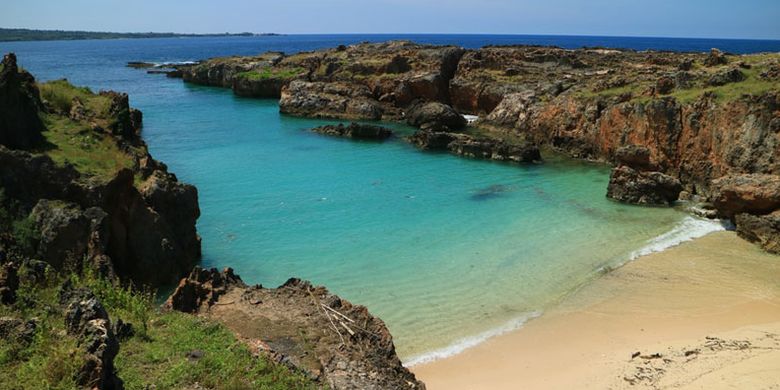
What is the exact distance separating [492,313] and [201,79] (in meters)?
77.5

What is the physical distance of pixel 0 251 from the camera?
1152 centimetres

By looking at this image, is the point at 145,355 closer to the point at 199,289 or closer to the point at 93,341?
the point at 93,341

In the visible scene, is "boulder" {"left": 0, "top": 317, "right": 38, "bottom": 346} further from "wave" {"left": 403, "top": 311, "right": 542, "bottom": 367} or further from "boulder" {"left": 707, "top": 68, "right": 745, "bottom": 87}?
"boulder" {"left": 707, "top": 68, "right": 745, "bottom": 87}

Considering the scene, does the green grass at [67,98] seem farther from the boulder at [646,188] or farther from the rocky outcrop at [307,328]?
the boulder at [646,188]

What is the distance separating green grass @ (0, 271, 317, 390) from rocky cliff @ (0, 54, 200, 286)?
393cm

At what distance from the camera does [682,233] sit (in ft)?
76.5

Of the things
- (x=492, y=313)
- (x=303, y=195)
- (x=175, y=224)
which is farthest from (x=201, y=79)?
(x=492, y=313)

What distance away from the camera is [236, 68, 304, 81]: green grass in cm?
6939

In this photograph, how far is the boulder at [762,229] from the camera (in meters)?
21.0

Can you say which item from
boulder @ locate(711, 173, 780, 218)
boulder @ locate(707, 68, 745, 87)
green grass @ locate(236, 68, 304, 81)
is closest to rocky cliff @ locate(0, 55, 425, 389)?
boulder @ locate(711, 173, 780, 218)

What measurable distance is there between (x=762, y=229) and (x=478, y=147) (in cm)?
1912

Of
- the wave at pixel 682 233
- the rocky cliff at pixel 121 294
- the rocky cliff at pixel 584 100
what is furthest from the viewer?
the rocky cliff at pixel 584 100

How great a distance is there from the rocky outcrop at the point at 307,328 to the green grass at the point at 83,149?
21.5 ft

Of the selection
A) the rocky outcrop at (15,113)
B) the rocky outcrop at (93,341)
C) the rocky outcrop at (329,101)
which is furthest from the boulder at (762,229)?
the rocky outcrop at (329,101)
